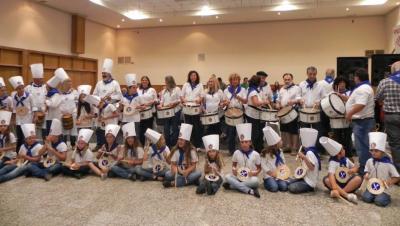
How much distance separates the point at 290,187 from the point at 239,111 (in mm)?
2112

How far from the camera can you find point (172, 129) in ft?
21.7

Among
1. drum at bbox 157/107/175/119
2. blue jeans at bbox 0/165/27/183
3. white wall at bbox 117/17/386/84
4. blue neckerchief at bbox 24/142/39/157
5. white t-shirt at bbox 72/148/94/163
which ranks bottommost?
blue jeans at bbox 0/165/27/183

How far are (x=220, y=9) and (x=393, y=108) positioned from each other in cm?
886

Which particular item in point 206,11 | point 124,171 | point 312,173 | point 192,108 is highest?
point 206,11

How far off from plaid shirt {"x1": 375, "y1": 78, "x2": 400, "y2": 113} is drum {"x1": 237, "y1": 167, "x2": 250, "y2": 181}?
216cm

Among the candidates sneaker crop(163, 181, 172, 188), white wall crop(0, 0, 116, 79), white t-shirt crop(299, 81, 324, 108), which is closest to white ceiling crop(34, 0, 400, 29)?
white wall crop(0, 0, 116, 79)

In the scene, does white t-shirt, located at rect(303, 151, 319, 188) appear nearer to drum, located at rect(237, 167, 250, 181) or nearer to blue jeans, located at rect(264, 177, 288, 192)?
blue jeans, located at rect(264, 177, 288, 192)

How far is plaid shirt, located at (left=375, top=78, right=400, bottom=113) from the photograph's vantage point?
4.22m

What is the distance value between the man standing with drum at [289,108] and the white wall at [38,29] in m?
8.89

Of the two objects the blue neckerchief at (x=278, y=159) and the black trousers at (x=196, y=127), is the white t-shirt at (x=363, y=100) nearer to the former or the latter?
the blue neckerchief at (x=278, y=159)

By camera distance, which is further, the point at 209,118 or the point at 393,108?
the point at 209,118

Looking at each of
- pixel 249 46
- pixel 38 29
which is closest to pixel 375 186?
pixel 249 46

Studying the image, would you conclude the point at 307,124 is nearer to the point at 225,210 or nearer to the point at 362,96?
the point at 362,96

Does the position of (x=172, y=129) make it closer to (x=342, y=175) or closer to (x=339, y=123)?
(x=339, y=123)
